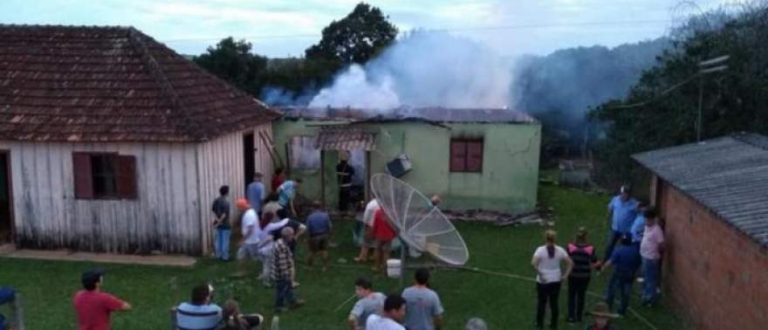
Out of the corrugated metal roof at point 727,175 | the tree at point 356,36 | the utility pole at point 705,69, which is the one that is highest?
the tree at point 356,36

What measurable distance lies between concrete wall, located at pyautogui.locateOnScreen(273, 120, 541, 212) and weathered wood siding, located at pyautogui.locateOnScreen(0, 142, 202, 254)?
18.7 ft

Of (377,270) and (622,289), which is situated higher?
(622,289)

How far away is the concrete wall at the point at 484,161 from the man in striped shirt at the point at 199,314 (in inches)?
475

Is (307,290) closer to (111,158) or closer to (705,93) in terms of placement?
(111,158)

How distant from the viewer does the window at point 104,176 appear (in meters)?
15.5

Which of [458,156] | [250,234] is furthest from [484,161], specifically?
[250,234]

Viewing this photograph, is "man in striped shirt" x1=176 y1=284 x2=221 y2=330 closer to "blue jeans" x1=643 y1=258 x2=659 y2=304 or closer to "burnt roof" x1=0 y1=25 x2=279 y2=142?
"blue jeans" x1=643 y1=258 x2=659 y2=304

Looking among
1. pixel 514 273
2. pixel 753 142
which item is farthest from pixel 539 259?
pixel 753 142

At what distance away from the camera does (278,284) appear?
38.2ft

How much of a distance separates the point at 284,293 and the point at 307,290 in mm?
1254

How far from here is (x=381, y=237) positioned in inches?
556

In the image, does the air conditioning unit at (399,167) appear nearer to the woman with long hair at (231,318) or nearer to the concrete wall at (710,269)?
the concrete wall at (710,269)

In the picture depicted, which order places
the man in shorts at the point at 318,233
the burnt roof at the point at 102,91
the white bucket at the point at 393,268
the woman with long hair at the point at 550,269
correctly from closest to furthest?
the woman with long hair at the point at 550,269 < the white bucket at the point at 393,268 < the man in shorts at the point at 318,233 < the burnt roof at the point at 102,91

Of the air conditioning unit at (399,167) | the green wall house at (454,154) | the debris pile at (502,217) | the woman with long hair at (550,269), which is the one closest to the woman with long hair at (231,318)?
the woman with long hair at (550,269)
